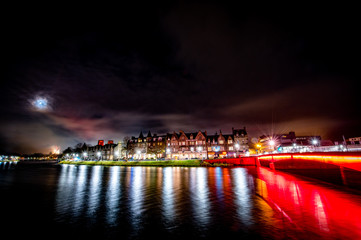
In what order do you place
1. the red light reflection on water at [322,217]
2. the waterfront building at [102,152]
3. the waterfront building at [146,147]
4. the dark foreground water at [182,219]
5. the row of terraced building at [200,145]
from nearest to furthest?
1. the red light reflection on water at [322,217]
2. the dark foreground water at [182,219]
3. the row of terraced building at [200,145]
4. the waterfront building at [146,147]
5. the waterfront building at [102,152]

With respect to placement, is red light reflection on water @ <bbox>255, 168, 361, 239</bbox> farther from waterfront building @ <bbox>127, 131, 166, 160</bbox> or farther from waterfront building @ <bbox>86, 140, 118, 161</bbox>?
waterfront building @ <bbox>86, 140, 118, 161</bbox>

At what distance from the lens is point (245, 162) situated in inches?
2995

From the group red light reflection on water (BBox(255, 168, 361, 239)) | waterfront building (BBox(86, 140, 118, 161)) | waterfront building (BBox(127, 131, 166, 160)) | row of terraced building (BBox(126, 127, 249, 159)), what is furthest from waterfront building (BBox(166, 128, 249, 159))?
red light reflection on water (BBox(255, 168, 361, 239))

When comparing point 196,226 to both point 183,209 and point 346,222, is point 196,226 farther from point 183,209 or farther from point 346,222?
point 346,222

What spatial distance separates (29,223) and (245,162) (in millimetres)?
75848

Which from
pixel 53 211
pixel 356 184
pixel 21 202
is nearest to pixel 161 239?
pixel 53 211

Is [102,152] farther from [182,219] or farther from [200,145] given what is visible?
[182,219]

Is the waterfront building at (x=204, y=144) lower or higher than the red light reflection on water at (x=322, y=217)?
higher

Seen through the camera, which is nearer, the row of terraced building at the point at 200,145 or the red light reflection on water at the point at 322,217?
the red light reflection on water at the point at 322,217

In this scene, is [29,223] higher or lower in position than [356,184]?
higher

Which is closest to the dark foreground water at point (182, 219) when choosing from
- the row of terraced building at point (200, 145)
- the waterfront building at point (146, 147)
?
the row of terraced building at point (200, 145)

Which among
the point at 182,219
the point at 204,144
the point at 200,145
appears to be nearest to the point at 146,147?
the point at 200,145

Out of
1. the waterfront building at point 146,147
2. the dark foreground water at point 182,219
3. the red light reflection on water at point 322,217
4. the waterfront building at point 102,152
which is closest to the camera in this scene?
the red light reflection on water at point 322,217

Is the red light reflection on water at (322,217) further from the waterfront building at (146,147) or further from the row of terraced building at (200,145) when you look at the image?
the waterfront building at (146,147)
